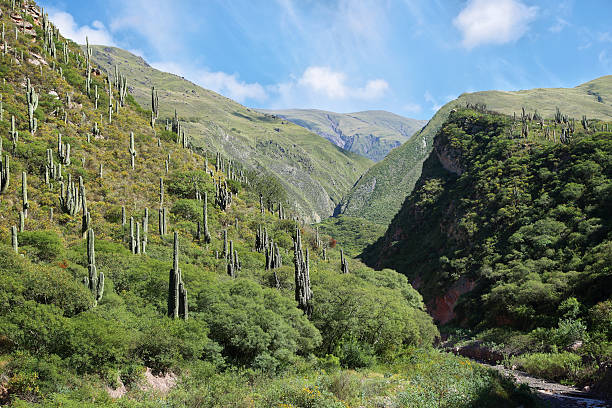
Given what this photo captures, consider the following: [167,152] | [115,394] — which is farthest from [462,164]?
[115,394]

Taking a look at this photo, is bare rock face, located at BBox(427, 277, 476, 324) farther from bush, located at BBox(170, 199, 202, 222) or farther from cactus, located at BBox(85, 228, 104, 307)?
cactus, located at BBox(85, 228, 104, 307)

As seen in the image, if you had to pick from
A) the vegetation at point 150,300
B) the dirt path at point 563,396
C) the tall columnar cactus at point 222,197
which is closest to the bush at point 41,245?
the vegetation at point 150,300

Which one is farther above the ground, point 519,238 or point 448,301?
point 519,238

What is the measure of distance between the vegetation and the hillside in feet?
29.6

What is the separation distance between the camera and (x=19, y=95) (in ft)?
136

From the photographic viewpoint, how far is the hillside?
33.7 m

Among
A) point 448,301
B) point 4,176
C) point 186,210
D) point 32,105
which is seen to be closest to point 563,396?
point 448,301

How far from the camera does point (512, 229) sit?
52844mm

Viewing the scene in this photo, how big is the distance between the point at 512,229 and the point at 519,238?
4231 mm

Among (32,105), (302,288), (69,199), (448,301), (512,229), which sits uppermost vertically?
(32,105)

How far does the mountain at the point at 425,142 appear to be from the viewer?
12244 cm

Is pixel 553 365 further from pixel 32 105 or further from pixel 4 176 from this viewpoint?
pixel 32 105

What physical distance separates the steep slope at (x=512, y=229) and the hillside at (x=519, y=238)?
0.43 feet

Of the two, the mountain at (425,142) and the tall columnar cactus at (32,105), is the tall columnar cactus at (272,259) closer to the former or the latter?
the tall columnar cactus at (32,105)
